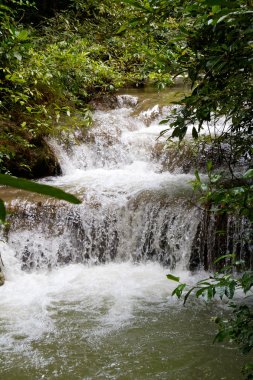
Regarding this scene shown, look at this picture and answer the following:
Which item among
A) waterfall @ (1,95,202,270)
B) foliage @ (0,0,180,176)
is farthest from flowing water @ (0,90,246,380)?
foliage @ (0,0,180,176)

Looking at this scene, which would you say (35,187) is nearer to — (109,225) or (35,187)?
(35,187)

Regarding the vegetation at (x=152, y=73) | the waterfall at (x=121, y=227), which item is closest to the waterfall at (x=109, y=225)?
the waterfall at (x=121, y=227)

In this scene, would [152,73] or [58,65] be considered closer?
[152,73]

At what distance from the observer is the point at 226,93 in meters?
2.32

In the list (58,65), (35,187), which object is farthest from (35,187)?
(58,65)

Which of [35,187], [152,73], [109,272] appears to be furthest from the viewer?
[109,272]

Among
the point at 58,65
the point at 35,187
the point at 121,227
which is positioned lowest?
the point at 121,227

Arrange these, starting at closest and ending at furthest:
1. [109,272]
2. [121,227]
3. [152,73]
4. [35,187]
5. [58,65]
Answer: [35,187] → [152,73] → [109,272] → [121,227] → [58,65]

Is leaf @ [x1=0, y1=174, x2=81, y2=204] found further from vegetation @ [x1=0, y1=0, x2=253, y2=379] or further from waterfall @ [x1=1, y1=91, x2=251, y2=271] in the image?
waterfall @ [x1=1, y1=91, x2=251, y2=271]

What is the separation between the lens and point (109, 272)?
5898mm

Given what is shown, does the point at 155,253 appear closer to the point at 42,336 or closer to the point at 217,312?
the point at 217,312

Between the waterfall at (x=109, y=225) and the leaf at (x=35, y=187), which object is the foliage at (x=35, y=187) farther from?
the waterfall at (x=109, y=225)

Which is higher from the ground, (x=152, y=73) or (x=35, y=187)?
(x=152, y=73)

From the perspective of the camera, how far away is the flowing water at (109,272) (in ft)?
11.9
